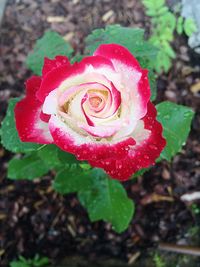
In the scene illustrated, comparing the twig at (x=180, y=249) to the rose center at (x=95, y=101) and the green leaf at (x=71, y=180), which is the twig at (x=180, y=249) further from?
the rose center at (x=95, y=101)

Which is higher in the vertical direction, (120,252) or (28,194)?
(28,194)

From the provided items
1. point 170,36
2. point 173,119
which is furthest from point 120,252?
point 170,36

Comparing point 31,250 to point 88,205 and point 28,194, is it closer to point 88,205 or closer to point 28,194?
point 28,194

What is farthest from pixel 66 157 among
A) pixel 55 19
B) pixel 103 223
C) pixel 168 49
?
pixel 55 19

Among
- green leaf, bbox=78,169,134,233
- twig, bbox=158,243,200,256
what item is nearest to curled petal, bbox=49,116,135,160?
green leaf, bbox=78,169,134,233

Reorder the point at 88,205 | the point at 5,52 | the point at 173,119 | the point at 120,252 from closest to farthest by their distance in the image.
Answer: the point at 173,119
the point at 88,205
the point at 120,252
the point at 5,52

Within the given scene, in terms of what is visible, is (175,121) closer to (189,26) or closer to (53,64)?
(53,64)
